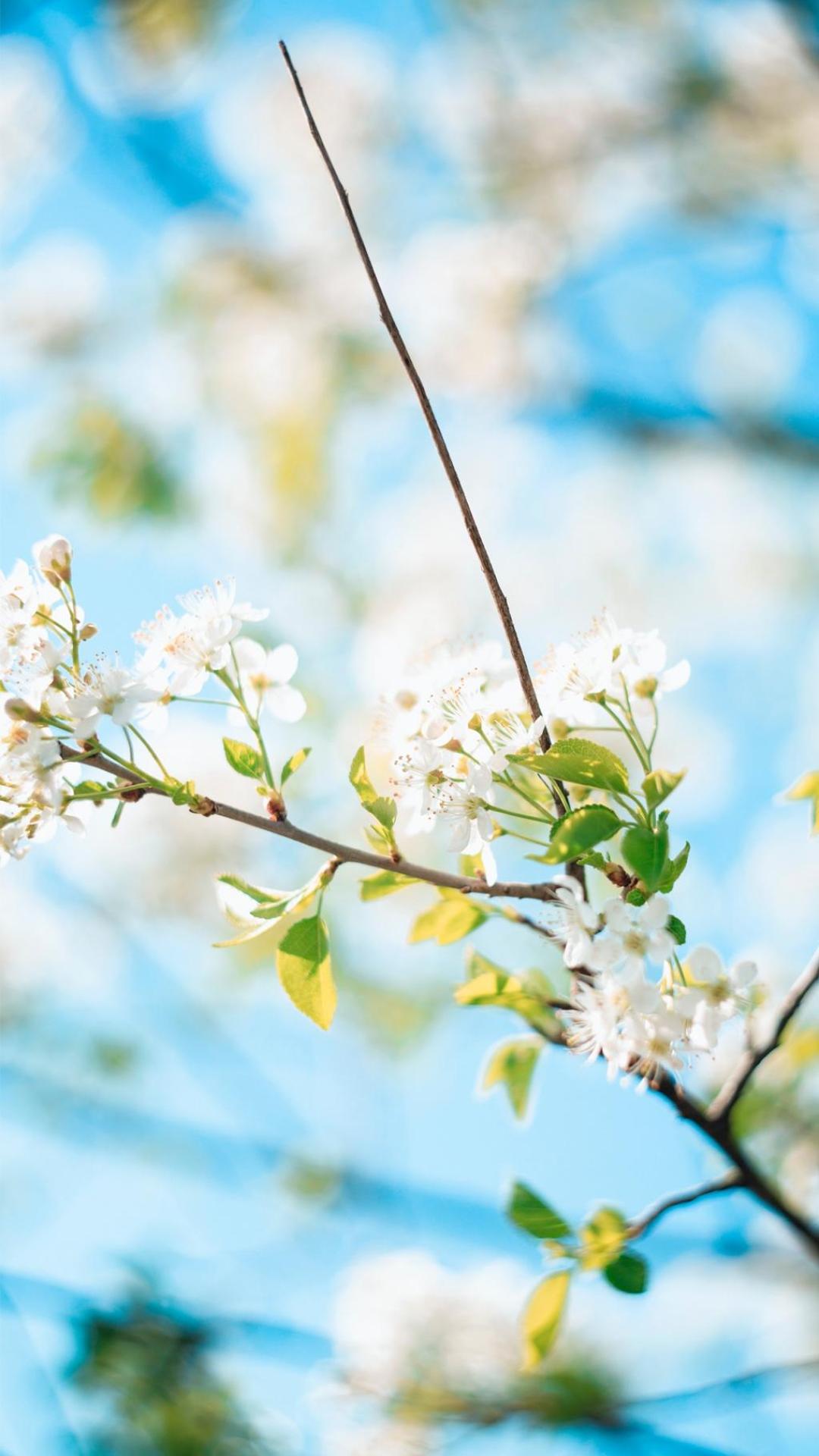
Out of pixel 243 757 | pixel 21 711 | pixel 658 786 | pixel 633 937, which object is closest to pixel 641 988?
pixel 633 937

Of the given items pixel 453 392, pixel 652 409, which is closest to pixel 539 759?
pixel 652 409

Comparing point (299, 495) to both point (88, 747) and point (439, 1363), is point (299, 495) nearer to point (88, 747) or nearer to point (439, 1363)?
point (439, 1363)

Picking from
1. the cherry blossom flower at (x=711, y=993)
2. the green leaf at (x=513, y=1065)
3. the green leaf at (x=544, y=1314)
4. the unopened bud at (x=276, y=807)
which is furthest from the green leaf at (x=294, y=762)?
the green leaf at (x=544, y=1314)

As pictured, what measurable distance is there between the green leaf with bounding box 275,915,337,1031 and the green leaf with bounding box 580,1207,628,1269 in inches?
14.5

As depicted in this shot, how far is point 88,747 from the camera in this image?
0.88 m

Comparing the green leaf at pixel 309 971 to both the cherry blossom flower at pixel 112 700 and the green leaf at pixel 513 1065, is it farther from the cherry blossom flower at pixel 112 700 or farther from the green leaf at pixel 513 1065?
the green leaf at pixel 513 1065

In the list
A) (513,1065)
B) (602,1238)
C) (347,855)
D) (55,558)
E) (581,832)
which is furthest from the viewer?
(513,1065)

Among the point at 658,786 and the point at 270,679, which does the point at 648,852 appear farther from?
the point at 270,679

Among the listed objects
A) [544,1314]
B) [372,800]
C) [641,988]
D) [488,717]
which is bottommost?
[544,1314]

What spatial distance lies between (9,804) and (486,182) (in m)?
4.01

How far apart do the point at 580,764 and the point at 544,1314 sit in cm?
62

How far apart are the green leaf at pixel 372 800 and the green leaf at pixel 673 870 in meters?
0.20

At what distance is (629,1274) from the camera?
3.43ft

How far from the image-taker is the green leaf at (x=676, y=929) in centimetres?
86
